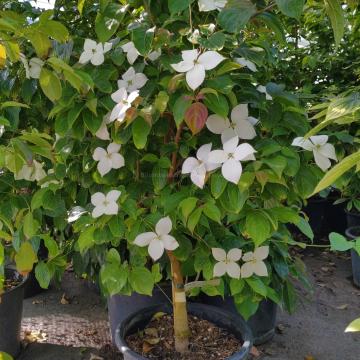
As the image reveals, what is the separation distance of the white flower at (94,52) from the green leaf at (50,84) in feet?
0.40

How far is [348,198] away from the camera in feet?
9.92

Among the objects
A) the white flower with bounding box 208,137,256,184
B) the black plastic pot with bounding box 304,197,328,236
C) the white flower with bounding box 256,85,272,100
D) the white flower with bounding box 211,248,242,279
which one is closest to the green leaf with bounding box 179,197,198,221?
the white flower with bounding box 208,137,256,184

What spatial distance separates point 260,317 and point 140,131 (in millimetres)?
1259

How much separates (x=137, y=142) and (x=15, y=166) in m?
0.28

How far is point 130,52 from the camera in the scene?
1083 mm

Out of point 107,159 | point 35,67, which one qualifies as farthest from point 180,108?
point 35,67

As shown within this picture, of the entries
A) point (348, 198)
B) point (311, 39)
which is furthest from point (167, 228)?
point (311, 39)

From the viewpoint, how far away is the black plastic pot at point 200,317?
1.37 m

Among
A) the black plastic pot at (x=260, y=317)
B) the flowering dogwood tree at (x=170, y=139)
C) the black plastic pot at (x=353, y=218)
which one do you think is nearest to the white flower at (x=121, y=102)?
the flowering dogwood tree at (x=170, y=139)

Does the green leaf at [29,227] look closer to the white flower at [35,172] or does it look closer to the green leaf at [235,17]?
the white flower at [35,172]

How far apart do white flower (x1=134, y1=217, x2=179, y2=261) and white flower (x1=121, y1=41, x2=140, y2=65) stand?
1.25 feet

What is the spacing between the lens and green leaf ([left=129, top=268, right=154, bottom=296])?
1.16 metres

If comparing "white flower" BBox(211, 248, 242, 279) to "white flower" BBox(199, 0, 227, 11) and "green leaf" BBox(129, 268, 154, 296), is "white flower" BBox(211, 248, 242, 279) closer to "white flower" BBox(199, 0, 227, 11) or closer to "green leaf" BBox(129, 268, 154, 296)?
"green leaf" BBox(129, 268, 154, 296)

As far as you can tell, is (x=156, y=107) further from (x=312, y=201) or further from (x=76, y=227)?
(x=312, y=201)
